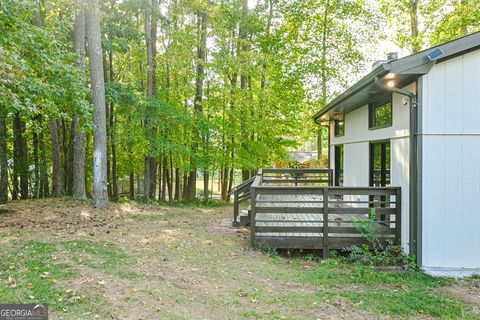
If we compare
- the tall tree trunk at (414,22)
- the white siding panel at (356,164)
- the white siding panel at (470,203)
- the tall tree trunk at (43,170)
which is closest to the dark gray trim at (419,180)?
the white siding panel at (470,203)

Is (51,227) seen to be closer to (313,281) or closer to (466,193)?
(313,281)

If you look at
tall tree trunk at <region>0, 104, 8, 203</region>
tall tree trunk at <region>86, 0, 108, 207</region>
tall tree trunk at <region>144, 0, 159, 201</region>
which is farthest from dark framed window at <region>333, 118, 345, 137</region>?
tall tree trunk at <region>0, 104, 8, 203</region>

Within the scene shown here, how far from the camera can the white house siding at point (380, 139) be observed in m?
6.28

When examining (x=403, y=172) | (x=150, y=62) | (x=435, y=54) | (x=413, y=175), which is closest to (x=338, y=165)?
(x=403, y=172)

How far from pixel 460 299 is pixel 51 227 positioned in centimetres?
795

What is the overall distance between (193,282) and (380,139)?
213 inches

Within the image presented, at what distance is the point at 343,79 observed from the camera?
59.4 ft

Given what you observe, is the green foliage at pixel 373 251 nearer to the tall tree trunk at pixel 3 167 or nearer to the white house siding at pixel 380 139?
the white house siding at pixel 380 139

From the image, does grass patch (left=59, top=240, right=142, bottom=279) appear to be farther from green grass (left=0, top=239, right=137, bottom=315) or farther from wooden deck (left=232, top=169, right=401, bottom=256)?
wooden deck (left=232, top=169, right=401, bottom=256)

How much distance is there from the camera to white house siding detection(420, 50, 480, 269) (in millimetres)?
5785

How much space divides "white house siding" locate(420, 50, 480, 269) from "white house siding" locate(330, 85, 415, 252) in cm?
43

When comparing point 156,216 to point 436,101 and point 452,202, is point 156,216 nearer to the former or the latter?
point 452,202

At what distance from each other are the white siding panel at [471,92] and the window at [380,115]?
4.97ft

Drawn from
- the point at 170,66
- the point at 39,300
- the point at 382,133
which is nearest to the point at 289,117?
the point at 170,66
